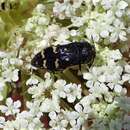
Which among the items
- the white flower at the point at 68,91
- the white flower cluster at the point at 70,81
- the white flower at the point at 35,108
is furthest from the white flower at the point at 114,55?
the white flower at the point at 35,108

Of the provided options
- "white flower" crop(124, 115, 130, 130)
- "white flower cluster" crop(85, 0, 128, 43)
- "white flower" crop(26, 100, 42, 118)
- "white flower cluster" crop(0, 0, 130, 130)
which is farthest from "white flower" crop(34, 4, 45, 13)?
"white flower" crop(124, 115, 130, 130)

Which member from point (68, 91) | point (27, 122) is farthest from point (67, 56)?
point (27, 122)

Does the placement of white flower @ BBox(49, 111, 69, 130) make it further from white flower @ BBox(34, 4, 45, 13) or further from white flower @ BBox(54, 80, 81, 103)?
white flower @ BBox(34, 4, 45, 13)

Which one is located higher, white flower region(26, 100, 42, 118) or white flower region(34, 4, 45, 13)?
white flower region(34, 4, 45, 13)

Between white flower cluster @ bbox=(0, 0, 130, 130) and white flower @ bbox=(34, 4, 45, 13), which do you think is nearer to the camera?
white flower cluster @ bbox=(0, 0, 130, 130)

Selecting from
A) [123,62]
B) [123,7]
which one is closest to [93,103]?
[123,62]

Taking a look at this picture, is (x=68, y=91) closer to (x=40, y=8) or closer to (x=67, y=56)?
(x=67, y=56)

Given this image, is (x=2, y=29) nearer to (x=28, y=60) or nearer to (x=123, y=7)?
(x=28, y=60)

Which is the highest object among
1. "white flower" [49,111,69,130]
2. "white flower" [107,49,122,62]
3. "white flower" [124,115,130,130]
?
"white flower" [107,49,122,62]

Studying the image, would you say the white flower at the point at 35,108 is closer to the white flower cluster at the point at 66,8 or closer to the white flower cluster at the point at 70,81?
the white flower cluster at the point at 70,81
